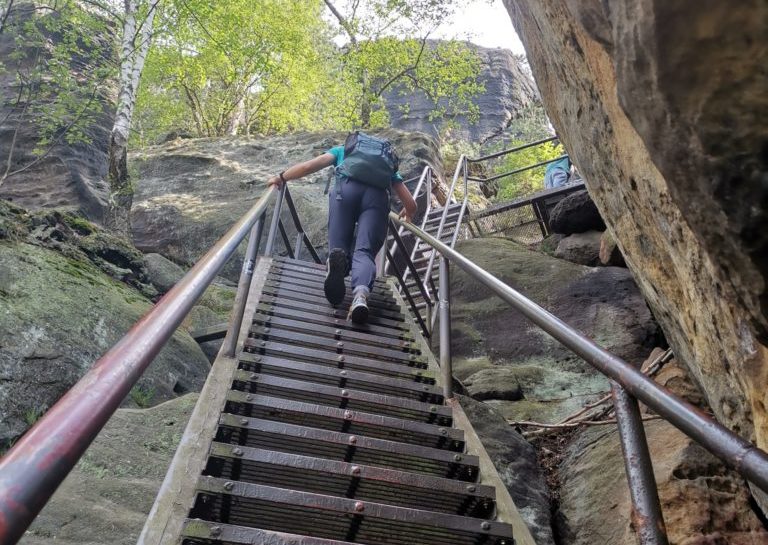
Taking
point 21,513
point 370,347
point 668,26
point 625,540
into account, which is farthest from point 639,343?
point 21,513

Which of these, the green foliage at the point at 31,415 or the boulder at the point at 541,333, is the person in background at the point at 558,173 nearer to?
the boulder at the point at 541,333

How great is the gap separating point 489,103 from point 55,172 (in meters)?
23.1

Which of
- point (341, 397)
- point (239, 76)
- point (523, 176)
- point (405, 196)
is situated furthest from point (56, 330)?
point (523, 176)

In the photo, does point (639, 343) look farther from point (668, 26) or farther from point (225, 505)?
point (668, 26)

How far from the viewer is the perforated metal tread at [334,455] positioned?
241 centimetres

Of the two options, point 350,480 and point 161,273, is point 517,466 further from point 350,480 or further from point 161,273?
point 161,273

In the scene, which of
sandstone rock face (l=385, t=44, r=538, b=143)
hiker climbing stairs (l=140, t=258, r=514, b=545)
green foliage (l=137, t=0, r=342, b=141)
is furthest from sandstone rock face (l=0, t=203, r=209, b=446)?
sandstone rock face (l=385, t=44, r=538, b=143)

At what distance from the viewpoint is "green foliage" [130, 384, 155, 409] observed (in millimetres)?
4914

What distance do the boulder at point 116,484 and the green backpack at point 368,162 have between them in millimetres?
2121

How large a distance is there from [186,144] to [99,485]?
40.3ft

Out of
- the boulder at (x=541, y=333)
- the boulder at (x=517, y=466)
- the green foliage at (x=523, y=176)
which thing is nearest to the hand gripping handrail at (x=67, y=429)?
the boulder at (x=517, y=466)

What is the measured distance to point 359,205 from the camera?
511 centimetres

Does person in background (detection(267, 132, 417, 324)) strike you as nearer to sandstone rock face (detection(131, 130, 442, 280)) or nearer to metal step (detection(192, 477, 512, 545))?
metal step (detection(192, 477, 512, 545))

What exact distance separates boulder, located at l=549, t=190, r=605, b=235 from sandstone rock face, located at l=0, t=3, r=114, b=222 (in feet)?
24.5
